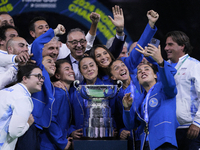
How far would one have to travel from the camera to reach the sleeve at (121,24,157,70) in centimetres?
347

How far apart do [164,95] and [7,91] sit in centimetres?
142

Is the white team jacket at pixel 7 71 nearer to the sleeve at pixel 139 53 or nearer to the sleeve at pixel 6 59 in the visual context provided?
the sleeve at pixel 6 59

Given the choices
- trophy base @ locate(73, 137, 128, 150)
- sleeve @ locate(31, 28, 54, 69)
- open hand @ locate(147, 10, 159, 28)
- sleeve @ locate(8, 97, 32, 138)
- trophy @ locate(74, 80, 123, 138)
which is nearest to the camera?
sleeve @ locate(8, 97, 32, 138)

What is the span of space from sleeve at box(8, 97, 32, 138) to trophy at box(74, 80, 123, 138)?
0.59 metres

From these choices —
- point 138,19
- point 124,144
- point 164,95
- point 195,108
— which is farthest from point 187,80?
point 138,19

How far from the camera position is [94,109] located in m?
3.02

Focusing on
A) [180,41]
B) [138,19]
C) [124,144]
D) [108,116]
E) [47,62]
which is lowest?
[124,144]

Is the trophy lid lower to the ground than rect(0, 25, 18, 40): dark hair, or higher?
lower

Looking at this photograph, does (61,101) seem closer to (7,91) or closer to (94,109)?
(94,109)

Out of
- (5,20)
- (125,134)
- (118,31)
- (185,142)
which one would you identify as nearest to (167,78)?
(125,134)

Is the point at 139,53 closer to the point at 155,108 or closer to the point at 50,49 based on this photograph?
the point at 155,108

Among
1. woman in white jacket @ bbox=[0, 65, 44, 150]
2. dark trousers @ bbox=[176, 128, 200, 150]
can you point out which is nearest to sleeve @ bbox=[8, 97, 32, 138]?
woman in white jacket @ bbox=[0, 65, 44, 150]

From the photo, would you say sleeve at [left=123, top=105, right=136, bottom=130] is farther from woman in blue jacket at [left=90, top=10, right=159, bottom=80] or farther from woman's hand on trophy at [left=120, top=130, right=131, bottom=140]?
woman in blue jacket at [left=90, top=10, right=159, bottom=80]

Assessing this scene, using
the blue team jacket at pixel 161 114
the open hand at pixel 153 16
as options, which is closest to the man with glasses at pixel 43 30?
the open hand at pixel 153 16
